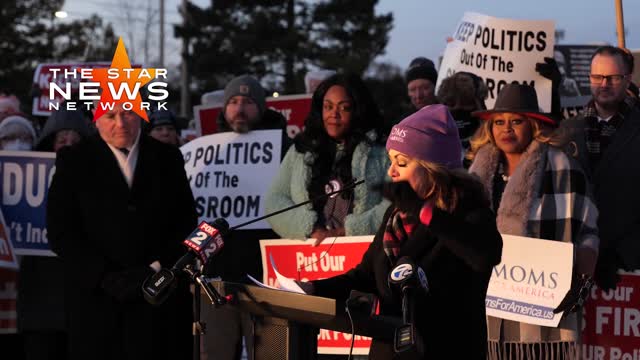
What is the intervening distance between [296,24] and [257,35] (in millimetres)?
2240

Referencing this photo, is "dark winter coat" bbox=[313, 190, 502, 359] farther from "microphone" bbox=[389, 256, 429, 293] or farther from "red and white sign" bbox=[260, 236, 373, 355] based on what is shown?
"red and white sign" bbox=[260, 236, 373, 355]

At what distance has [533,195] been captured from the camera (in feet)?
24.1

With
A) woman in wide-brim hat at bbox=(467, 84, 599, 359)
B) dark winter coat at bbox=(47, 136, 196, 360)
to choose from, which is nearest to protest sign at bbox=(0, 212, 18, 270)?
dark winter coat at bbox=(47, 136, 196, 360)

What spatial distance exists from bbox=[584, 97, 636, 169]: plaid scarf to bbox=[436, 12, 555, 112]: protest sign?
0.67m

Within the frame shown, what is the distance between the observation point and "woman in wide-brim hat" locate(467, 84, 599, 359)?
7348mm

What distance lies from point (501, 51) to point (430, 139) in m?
4.94

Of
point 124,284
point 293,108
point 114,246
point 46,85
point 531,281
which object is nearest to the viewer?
point 124,284

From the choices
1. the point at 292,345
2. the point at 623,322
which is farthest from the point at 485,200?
the point at 623,322

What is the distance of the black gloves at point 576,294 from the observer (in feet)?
24.0

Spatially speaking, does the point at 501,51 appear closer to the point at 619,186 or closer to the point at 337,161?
the point at 619,186

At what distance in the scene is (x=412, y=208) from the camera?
4797 millimetres

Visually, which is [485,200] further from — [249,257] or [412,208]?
[249,257]

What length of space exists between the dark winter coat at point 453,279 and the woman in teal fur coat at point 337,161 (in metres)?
2.54

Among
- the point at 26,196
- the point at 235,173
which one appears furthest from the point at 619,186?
the point at 26,196
